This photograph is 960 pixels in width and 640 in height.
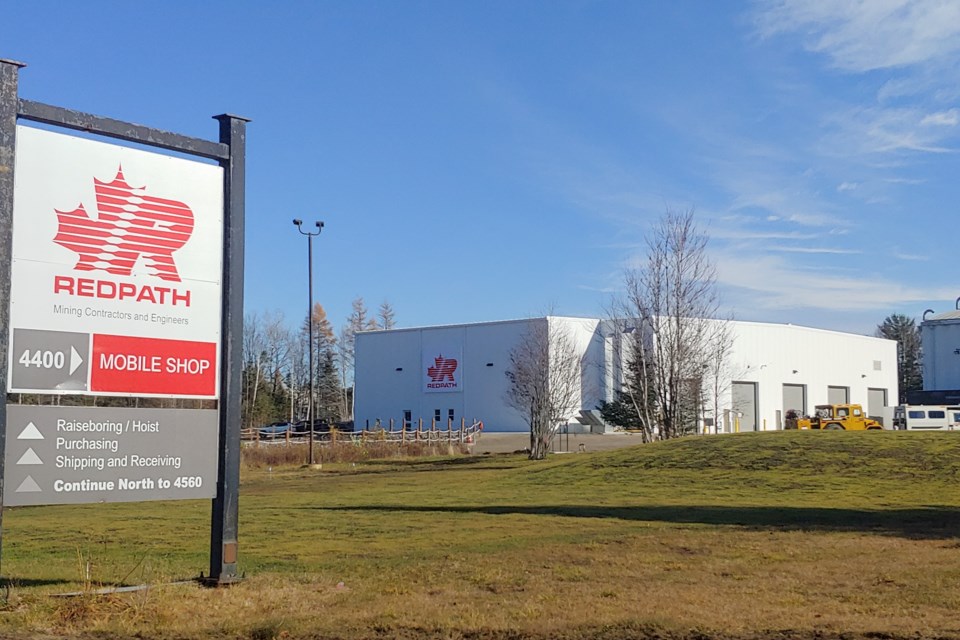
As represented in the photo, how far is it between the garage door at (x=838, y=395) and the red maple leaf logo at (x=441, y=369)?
28.4 m

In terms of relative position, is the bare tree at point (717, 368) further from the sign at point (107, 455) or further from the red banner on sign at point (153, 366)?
the sign at point (107, 455)

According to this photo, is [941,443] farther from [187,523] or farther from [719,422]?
[719,422]

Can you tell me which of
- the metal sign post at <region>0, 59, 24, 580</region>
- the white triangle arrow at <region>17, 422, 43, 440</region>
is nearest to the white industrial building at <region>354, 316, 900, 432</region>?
the white triangle arrow at <region>17, 422, 43, 440</region>

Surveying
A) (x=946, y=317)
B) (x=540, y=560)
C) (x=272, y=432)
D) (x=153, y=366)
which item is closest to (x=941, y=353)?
(x=946, y=317)

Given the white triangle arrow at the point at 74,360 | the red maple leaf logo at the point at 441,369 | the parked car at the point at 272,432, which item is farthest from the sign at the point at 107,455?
the red maple leaf logo at the point at 441,369

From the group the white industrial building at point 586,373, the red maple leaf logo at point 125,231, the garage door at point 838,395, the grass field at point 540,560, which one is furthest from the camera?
the garage door at point 838,395

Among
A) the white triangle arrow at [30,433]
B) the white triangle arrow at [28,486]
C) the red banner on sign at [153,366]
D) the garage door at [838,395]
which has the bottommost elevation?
the white triangle arrow at [28,486]

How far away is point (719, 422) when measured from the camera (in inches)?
2761

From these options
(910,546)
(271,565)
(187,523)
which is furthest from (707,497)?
(271,565)

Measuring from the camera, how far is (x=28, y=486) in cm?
880

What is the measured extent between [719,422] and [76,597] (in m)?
64.2

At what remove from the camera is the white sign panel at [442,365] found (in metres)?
78.4

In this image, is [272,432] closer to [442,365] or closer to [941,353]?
[442,365]

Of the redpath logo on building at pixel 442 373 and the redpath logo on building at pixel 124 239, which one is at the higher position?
the redpath logo on building at pixel 442 373
